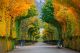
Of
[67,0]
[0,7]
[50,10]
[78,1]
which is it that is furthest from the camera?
[50,10]

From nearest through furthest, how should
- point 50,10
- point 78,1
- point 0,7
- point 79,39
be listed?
point 0,7
point 78,1
point 79,39
point 50,10

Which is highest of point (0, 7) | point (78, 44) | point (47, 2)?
point (47, 2)

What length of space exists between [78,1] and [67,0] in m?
4.81

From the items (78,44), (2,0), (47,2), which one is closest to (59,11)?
(47,2)

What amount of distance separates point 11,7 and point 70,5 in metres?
7.39

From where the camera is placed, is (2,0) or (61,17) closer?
(2,0)

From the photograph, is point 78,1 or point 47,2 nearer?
point 78,1

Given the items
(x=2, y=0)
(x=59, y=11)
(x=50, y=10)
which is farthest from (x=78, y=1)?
(x=50, y=10)

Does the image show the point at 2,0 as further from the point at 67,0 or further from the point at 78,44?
the point at 78,44

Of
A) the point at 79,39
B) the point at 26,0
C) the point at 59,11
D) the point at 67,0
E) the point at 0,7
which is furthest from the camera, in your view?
the point at 59,11

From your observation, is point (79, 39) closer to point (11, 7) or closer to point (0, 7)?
point (11, 7)

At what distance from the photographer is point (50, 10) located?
79000 mm

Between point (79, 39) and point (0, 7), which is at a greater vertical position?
point (0, 7)

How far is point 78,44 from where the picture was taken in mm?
48250
